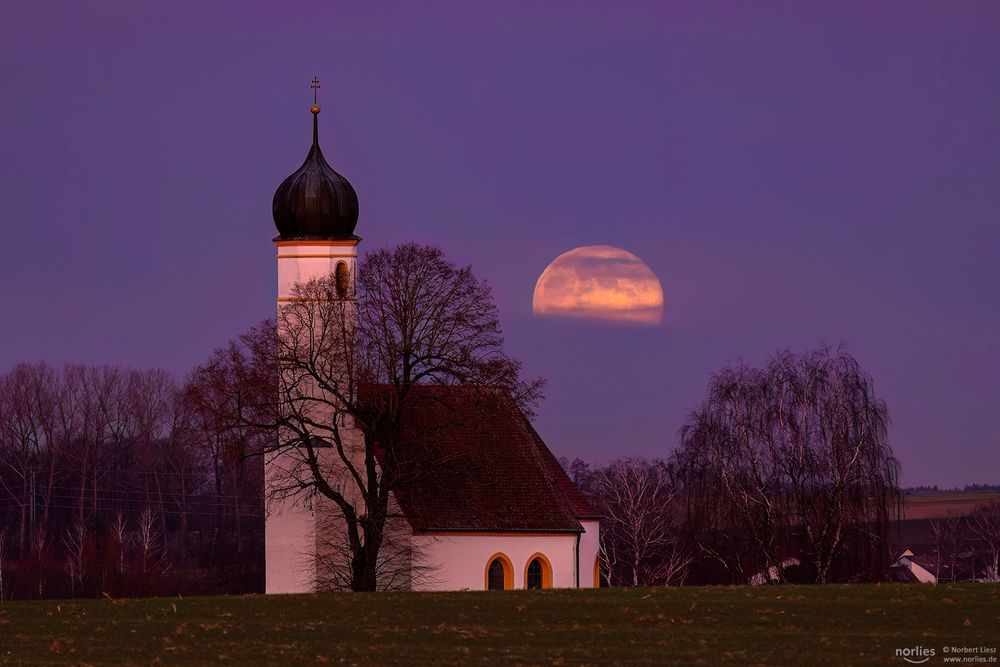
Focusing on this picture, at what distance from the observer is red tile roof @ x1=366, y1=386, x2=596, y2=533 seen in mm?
48188

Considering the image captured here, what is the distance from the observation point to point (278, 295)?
169 feet

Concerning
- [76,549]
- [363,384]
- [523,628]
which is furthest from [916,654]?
[76,549]

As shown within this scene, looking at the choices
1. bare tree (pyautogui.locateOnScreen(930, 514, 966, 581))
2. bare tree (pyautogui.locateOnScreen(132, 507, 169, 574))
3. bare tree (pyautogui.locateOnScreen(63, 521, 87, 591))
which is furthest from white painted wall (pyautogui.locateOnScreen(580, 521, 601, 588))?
bare tree (pyautogui.locateOnScreen(930, 514, 966, 581))

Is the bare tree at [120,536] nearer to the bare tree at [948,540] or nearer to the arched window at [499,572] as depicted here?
the arched window at [499,572]

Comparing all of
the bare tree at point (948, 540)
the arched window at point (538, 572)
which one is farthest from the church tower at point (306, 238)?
the bare tree at point (948, 540)

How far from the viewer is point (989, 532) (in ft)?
294

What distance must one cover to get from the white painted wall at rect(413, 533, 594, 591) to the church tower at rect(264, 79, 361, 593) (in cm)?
407

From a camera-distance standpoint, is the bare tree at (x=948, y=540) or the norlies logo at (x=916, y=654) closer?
the norlies logo at (x=916, y=654)

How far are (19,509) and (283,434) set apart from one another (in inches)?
1896

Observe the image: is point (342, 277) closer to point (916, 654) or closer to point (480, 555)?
point (480, 555)

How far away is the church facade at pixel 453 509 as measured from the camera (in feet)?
160

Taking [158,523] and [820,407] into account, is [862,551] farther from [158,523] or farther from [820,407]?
[158,523]

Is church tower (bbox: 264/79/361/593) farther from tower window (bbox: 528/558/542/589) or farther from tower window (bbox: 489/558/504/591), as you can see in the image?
tower window (bbox: 528/558/542/589)

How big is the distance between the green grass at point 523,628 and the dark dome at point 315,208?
21108 mm
